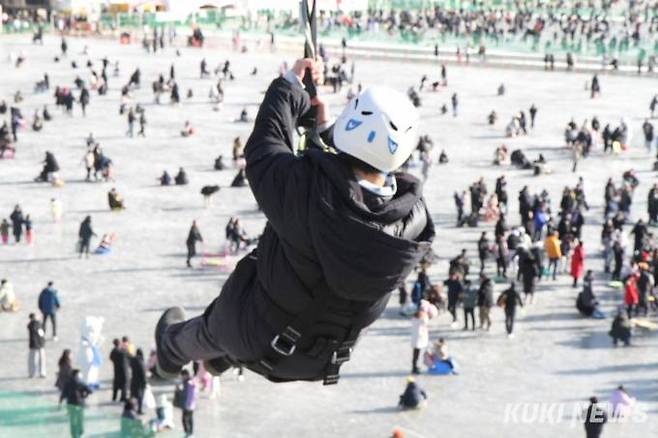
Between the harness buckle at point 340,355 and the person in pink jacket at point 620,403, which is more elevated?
the harness buckle at point 340,355

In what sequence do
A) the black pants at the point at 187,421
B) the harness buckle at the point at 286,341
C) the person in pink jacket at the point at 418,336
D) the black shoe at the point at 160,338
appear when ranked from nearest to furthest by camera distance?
the harness buckle at the point at 286,341 → the black shoe at the point at 160,338 → the black pants at the point at 187,421 → the person in pink jacket at the point at 418,336

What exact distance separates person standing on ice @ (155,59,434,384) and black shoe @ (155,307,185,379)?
70 cm

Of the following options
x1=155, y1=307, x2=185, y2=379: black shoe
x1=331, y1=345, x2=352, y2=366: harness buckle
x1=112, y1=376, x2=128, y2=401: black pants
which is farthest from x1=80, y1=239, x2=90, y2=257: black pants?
x1=331, y1=345, x2=352, y2=366: harness buckle

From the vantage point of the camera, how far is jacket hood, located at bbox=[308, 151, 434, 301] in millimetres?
3766

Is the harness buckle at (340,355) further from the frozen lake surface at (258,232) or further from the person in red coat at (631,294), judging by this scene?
the person in red coat at (631,294)

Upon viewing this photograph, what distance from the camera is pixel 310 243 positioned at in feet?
12.6

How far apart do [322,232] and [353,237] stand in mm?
92

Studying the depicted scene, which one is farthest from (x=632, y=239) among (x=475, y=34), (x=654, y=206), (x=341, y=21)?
(x=341, y=21)

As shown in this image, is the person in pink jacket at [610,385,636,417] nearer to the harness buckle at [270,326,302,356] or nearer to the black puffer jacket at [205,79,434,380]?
the black puffer jacket at [205,79,434,380]

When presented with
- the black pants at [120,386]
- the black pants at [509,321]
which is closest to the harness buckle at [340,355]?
the black pants at [120,386]

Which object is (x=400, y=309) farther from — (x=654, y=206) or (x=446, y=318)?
(x=654, y=206)

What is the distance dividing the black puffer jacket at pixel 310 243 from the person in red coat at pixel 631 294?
17350mm

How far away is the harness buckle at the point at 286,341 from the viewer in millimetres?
4023

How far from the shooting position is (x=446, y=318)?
21094 mm
